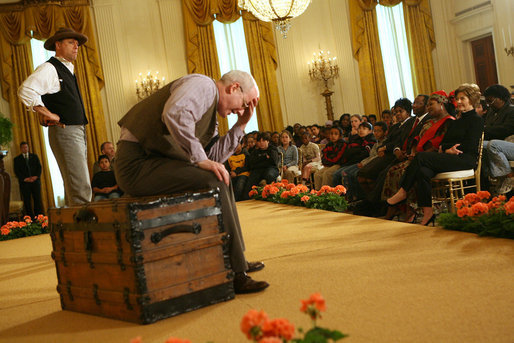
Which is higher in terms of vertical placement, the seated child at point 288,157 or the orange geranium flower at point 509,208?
the seated child at point 288,157

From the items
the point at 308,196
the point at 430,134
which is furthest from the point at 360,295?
the point at 308,196

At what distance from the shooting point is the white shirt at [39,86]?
3684 millimetres

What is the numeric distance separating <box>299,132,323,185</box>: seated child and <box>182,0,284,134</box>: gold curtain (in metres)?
3.28

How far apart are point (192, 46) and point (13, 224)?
660 cm

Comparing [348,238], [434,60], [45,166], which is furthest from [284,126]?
[348,238]

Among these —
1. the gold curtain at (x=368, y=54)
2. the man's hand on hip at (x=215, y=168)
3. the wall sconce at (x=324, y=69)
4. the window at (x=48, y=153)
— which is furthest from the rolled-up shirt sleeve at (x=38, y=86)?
the gold curtain at (x=368, y=54)

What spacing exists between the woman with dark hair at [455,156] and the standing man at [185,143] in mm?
2326

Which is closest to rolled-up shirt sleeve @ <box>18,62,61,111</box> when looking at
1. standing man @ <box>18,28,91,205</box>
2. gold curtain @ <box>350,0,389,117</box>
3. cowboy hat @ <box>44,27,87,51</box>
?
standing man @ <box>18,28,91,205</box>

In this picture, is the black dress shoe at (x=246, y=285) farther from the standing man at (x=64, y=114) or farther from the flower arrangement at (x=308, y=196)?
the flower arrangement at (x=308, y=196)

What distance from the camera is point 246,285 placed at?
249 centimetres

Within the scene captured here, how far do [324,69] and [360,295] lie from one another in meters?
11.4

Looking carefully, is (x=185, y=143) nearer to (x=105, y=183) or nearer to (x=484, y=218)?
(x=484, y=218)

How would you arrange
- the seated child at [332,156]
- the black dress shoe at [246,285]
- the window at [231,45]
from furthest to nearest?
the window at [231,45] < the seated child at [332,156] < the black dress shoe at [246,285]

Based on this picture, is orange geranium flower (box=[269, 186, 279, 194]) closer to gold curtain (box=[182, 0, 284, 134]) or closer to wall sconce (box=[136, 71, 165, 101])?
gold curtain (box=[182, 0, 284, 134])
